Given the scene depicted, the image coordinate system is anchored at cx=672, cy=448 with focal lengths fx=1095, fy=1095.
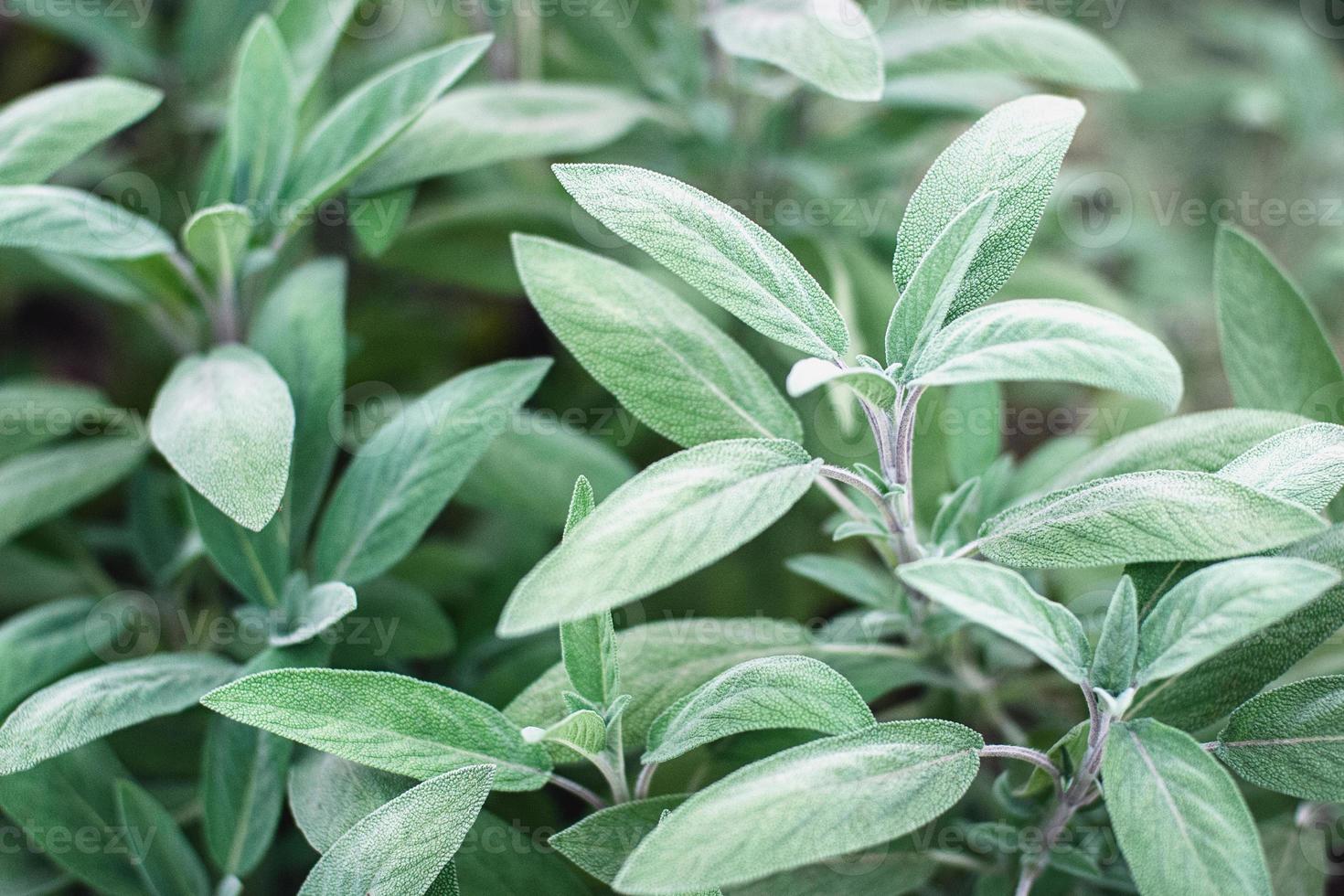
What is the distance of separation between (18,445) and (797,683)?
2.19 ft

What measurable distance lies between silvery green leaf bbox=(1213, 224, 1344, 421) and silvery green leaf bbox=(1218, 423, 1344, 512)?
0.57 ft

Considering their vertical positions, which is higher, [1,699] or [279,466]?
[279,466]

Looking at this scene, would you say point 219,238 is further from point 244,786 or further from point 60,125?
point 244,786

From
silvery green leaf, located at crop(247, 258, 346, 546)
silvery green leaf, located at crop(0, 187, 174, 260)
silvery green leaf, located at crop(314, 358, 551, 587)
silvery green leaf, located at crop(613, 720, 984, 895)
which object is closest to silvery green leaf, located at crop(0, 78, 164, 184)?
silvery green leaf, located at crop(0, 187, 174, 260)

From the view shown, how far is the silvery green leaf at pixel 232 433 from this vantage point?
617 mm

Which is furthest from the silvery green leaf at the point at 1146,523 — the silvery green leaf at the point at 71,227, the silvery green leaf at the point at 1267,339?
the silvery green leaf at the point at 71,227

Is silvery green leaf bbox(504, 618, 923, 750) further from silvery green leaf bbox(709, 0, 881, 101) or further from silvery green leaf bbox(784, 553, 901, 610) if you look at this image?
silvery green leaf bbox(709, 0, 881, 101)

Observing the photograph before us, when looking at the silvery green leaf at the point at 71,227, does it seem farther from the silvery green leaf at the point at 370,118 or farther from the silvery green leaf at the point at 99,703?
the silvery green leaf at the point at 99,703

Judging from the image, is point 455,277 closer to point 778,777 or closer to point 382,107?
point 382,107

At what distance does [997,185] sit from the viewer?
60 cm

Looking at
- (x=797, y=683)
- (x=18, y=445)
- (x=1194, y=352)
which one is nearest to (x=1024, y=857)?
(x=797, y=683)

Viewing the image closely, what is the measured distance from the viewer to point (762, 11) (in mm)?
903

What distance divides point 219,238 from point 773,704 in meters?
0.52

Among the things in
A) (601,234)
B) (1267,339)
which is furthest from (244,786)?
(1267,339)
